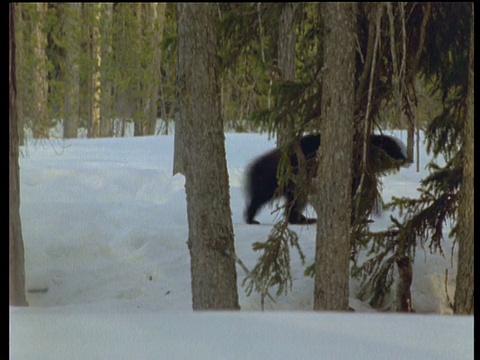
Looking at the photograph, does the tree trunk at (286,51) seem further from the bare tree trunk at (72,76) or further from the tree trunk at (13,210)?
the tree trunk at (13,210)

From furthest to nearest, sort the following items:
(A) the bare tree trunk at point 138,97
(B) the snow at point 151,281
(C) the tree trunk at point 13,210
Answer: (A) the bare tree trunk at point 138,97 → (C) the tree trunk at point 13,210 → (B) the snow at point 151,281

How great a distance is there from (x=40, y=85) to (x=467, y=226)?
1.53m

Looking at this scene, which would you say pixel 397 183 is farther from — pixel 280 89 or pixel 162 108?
pixel 162 108

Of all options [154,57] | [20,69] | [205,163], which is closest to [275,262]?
[205,163]

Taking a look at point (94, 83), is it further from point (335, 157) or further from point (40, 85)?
point (335, 157)

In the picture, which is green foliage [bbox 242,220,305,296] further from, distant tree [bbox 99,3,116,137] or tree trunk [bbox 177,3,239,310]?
distant tree [bbox 99,3,116,137]

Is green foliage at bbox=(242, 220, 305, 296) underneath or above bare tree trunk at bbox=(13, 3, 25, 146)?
underneath

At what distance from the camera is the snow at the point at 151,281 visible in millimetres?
1953

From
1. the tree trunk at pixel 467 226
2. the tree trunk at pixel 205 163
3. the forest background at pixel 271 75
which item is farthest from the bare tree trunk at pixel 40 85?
the tree trunk at pixel 467 226

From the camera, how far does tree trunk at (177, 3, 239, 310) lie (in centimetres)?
224

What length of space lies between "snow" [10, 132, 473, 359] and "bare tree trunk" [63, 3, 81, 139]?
0.19 ft

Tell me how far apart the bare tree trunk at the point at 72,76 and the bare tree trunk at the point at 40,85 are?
0.07 m

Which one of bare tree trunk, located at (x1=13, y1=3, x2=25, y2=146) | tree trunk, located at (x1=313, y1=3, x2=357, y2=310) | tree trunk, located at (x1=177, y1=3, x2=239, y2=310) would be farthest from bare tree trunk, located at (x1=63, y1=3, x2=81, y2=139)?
tree trunk, located at (x1=313, y1=3, x2=357, y2=310)

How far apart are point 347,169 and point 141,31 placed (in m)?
0.83
